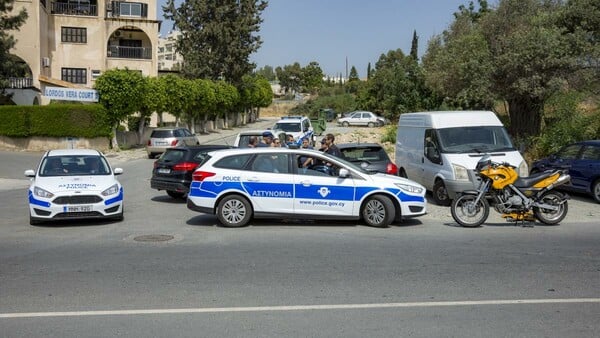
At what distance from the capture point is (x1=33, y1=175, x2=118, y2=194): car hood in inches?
500

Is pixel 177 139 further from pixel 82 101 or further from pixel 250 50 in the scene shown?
pixel 250 50

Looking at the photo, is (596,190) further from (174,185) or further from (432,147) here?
(174,185)

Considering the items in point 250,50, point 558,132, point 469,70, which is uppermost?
point 250,50

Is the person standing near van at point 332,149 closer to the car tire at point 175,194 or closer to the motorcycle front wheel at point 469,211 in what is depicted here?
the motorcycle front wheel at point 469,211

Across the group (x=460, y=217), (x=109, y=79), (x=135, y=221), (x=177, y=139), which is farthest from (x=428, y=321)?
(x=109, y=79)

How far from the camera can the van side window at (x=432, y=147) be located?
15.8m

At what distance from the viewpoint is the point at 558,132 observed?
22250 millimetres

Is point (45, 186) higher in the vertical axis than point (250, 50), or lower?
lower

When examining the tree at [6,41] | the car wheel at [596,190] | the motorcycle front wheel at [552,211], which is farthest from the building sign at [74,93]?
the motorcycle front wheel at [552,211]

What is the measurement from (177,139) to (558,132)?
18391mm

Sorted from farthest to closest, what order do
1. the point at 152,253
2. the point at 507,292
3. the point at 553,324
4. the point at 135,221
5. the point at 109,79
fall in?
the point at 109,79 < the point at 135,221 < the point at 152,253 < the point at 507,292 < the point at 553,324

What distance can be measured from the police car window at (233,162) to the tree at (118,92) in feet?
80.1

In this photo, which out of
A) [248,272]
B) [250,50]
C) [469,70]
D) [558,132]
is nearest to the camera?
[248,272]

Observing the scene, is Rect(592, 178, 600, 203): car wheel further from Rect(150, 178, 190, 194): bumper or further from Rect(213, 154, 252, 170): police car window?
Rect(150, 178, 190, 194): bumper
